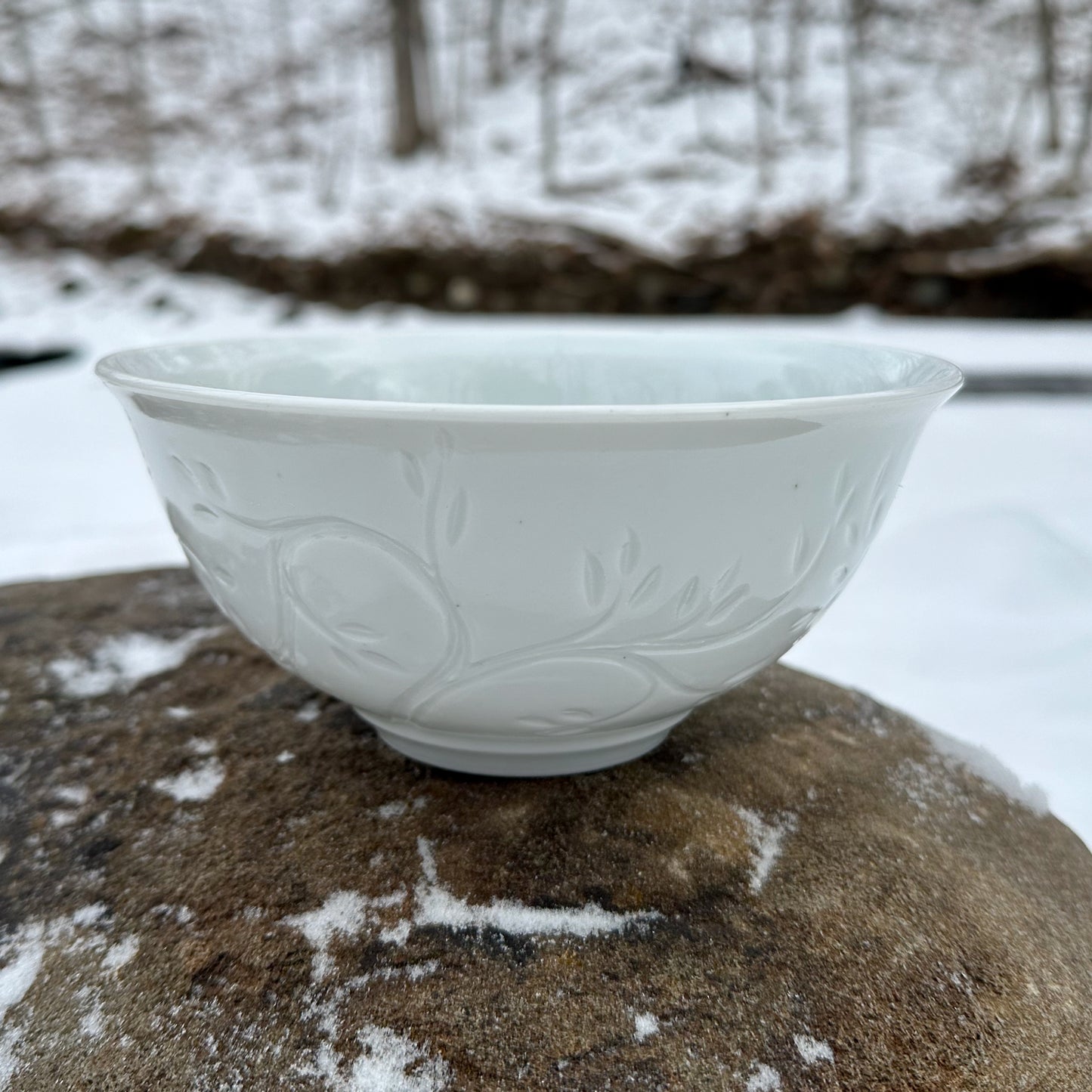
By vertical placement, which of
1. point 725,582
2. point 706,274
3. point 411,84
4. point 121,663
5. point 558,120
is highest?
point 411,84

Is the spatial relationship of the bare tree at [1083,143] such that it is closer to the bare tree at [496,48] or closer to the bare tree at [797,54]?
the bare tree at [797,54]

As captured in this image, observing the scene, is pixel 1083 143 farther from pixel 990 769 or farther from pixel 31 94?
pixel 31 94

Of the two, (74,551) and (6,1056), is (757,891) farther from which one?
(74,551)

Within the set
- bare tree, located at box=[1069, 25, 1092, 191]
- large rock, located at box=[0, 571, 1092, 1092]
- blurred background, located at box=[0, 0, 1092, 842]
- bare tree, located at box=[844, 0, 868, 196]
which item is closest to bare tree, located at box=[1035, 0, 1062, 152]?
blurred background, located at box=[0, 0, 1092, 842]

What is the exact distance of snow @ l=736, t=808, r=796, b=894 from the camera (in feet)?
1.57

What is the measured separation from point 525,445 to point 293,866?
0.91 feet

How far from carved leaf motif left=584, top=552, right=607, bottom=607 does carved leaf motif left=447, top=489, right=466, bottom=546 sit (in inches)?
2.1

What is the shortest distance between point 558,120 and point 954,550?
17.4 ft

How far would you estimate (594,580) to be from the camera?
15.3 inches

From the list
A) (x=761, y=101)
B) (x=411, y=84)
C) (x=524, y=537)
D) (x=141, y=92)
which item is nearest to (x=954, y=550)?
(x=524, y=537)

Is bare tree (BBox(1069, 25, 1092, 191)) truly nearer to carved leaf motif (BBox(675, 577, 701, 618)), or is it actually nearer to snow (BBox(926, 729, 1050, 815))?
snow (BBox(926, 729, 1050, 815))

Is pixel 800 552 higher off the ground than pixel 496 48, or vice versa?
pixel 496 48

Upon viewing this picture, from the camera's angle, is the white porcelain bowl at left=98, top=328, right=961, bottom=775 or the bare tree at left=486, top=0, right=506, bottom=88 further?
the bare tree at left=486, top=0, right=506, bottom=88

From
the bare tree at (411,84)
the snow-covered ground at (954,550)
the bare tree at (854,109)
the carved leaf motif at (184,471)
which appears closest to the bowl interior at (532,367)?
the snow-covered ground at (954,550)
